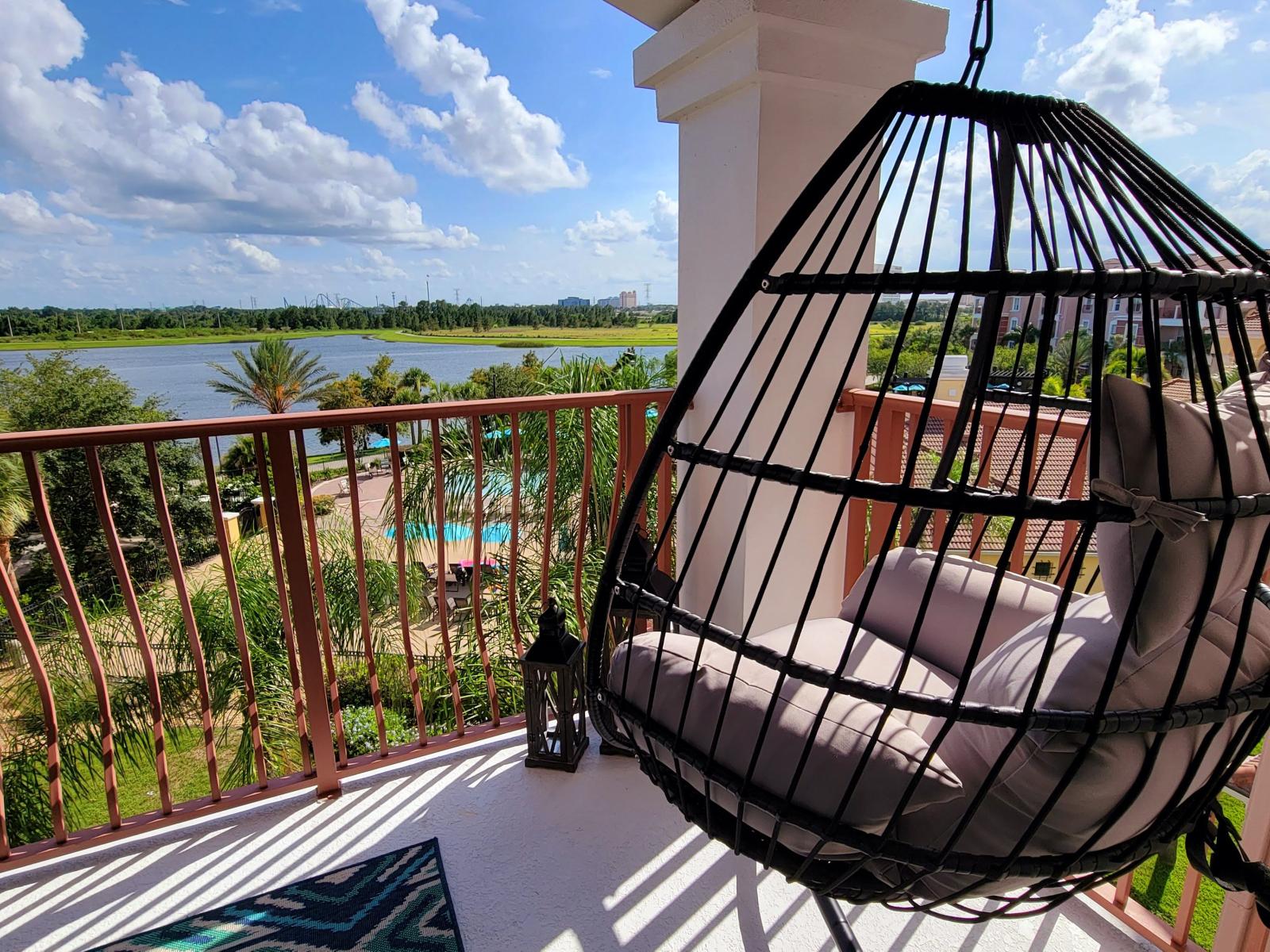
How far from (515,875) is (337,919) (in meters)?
0.41

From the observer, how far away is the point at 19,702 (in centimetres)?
565

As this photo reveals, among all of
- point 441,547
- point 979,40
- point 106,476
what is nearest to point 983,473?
point 979,40

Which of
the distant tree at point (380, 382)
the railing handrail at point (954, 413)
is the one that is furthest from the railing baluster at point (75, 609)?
the distant tree at point (380, 382)

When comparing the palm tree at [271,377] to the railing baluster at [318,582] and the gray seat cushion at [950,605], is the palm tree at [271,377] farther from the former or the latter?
the gray seat cushion at [950,605]

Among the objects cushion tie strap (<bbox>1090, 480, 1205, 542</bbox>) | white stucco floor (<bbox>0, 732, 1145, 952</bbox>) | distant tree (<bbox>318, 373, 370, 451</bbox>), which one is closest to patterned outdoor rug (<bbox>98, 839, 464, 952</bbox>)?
white stucco floor (<bbox>0, 732, 1145, 952</bbox>)

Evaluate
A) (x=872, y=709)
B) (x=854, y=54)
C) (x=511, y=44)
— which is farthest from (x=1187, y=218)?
(x=511, y=44)

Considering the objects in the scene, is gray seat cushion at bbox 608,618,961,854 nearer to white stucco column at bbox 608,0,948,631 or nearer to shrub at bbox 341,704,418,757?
white stucco column at bbox 608,0,948,631

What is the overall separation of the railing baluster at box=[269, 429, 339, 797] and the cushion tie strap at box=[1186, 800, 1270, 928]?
193 cm

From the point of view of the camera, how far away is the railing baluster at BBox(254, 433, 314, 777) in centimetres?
186

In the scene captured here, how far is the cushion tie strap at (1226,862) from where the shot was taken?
91cm

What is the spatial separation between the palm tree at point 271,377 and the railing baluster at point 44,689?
22936 millimetres

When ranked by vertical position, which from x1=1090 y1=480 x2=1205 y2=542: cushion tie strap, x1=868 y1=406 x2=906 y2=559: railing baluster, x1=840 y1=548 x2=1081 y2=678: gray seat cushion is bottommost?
x1=840 y1=548 x2=1081 y2=678: gray seat cushion

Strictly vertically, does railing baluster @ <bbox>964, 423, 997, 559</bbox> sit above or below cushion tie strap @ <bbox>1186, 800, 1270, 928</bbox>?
above

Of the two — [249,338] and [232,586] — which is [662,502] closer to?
[232,586]
